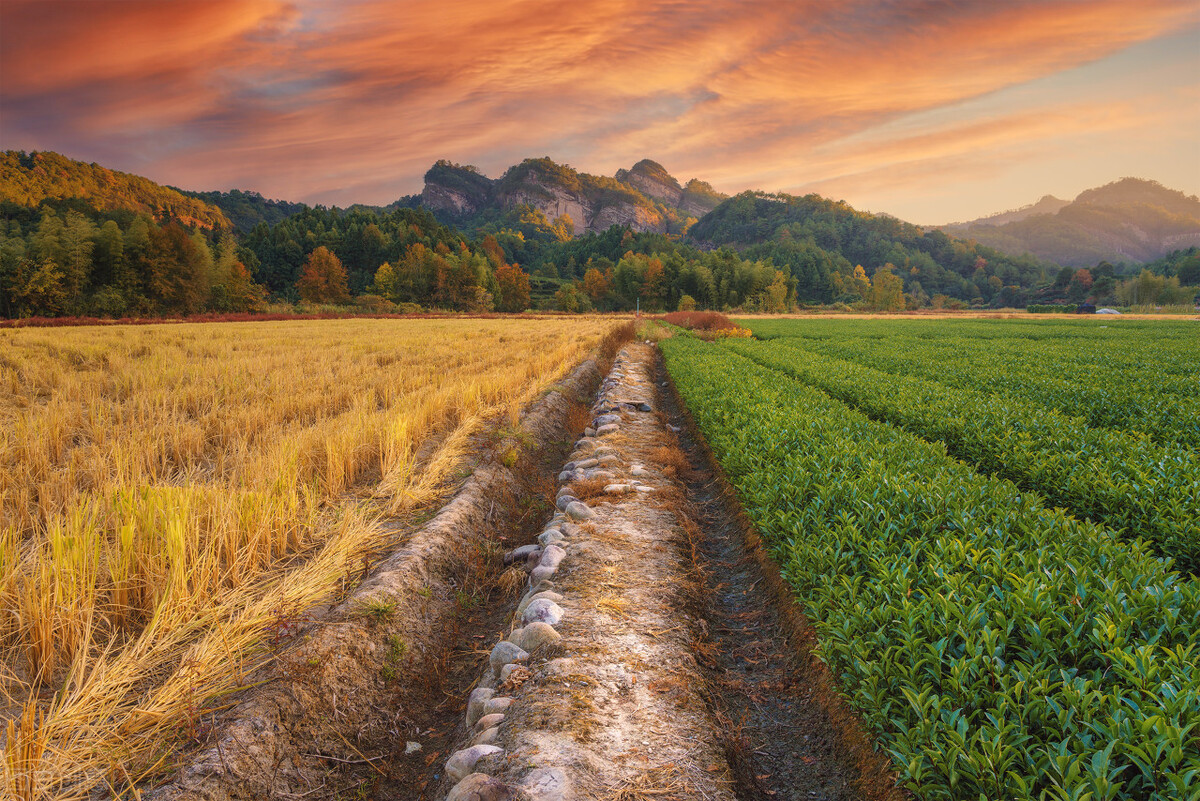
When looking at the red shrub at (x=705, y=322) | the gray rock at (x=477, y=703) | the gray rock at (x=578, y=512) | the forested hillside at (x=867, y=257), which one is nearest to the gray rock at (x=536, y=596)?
the gray rock at (x=477, y=703)

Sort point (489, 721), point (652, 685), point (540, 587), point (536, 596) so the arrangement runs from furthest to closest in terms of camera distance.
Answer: point (540, 587)
point (536, 596)
point (652, 685)
point (489, 721)

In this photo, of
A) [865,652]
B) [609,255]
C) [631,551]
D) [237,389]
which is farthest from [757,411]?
[609,255]

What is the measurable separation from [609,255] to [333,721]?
149045 mm

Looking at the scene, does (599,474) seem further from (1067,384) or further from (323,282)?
(323,282)

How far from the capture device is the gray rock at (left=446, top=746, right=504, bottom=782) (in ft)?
8.58

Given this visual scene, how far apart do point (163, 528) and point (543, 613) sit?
276 centimetres

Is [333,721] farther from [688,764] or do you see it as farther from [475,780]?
[688,764]

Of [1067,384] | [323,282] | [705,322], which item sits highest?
[323,282]

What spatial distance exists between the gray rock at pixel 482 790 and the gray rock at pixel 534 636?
1181 mm

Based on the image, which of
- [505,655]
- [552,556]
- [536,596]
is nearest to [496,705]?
[505,655]

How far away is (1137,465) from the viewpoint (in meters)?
4.91

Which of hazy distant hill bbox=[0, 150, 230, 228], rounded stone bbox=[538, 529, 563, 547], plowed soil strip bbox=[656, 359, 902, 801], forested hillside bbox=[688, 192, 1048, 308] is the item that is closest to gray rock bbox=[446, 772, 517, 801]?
plowed soil strip bbox=[656, 359, 902, 801]

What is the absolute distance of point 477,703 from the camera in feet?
10.4

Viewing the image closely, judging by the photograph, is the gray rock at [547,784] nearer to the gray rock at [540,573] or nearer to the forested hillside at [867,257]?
the gray rock at [540,573]
